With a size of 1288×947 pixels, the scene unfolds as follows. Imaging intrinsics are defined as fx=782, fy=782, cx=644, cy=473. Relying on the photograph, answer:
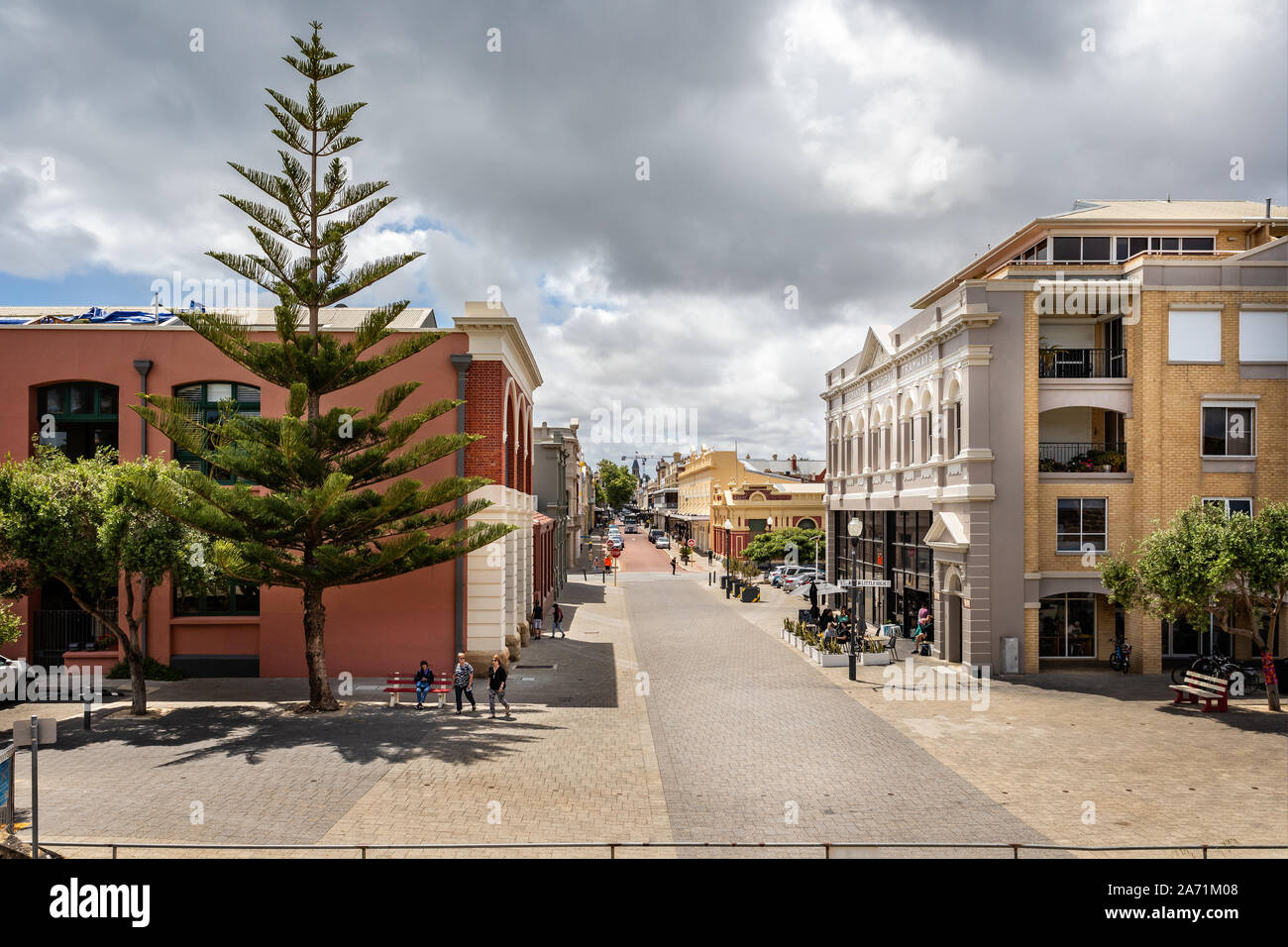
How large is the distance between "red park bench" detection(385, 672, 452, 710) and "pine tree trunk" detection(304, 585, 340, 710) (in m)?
1.27

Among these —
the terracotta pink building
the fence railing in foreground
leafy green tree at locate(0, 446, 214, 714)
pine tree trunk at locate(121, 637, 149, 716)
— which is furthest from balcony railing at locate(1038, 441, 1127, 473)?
pine tree trunk at locate(121, 637, 149, 716)

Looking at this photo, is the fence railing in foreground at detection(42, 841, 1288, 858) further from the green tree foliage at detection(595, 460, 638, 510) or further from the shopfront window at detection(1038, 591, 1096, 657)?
the green tree foliage at detection(595, 460, 638, 510)

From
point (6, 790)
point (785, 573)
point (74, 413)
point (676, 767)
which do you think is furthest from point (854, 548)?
point (6, 790)

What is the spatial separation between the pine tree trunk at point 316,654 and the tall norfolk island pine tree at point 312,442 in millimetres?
26

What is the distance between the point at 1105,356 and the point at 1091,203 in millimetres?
12116

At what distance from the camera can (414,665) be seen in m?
20.5

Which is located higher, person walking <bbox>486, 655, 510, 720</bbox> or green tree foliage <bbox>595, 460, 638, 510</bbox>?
green tree foliage <bbox>595, 460, 638, 510</bbox>

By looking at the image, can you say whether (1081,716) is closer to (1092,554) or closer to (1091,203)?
(1092,554)

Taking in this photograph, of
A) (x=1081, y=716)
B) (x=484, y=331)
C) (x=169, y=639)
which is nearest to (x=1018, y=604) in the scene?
(x=1081, y=716)

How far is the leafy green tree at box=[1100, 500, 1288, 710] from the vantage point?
17609mm

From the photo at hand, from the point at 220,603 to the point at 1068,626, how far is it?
23952mm

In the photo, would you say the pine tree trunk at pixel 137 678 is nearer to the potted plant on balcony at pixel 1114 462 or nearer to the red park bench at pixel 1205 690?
the red park bench at pixel 1205 690

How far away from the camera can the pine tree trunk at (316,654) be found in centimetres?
1719

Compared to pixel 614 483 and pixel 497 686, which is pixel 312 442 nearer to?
pixel 497 686
